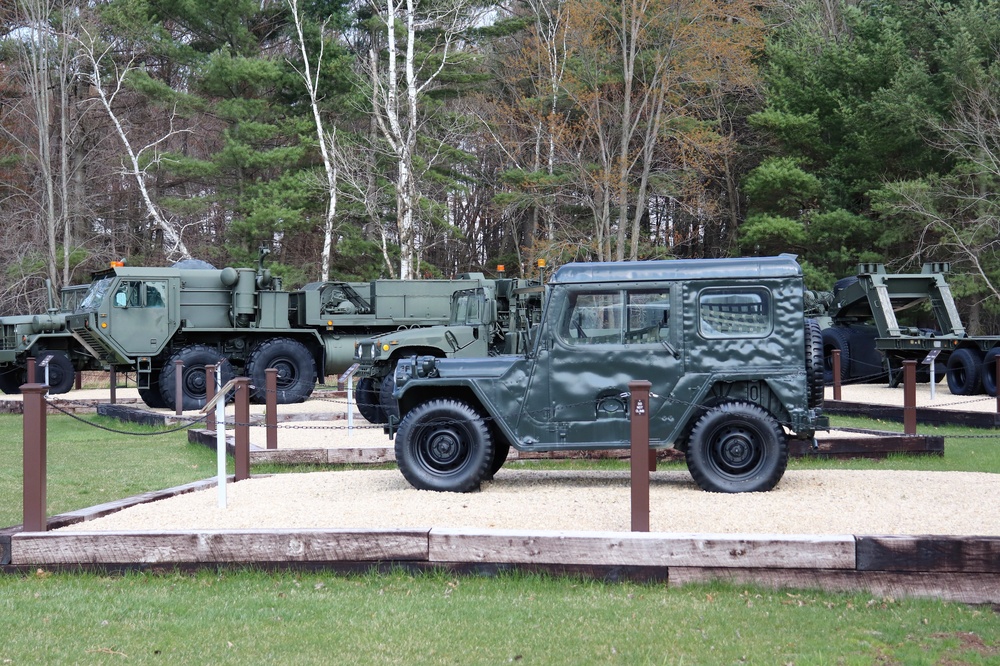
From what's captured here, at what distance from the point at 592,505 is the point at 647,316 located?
6.13 ft

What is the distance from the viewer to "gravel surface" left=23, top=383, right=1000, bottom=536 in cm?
757

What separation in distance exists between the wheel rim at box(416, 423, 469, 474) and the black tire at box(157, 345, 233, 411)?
1110 cm

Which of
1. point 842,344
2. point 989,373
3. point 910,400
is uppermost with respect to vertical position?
point 842,344

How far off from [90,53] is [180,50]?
2.95 metres

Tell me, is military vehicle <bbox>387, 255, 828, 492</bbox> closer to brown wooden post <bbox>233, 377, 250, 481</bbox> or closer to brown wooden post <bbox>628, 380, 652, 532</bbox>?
brown wooden post <bbox>233, 377, 250, 481</bbox>

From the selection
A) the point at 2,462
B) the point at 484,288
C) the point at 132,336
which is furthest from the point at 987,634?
the point at 132,336

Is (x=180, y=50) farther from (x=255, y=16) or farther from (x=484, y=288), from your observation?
(x=484, y=288)

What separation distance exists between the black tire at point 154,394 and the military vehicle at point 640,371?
12747mm

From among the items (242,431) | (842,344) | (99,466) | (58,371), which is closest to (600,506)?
(242,431)

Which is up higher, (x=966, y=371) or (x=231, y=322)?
(x=231, y=322)

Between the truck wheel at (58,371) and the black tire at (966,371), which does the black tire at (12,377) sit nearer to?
the truck wheel at (58,371)

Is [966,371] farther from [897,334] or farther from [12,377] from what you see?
[12,377]

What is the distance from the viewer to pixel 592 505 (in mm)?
8430

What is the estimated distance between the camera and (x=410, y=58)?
30031mm
